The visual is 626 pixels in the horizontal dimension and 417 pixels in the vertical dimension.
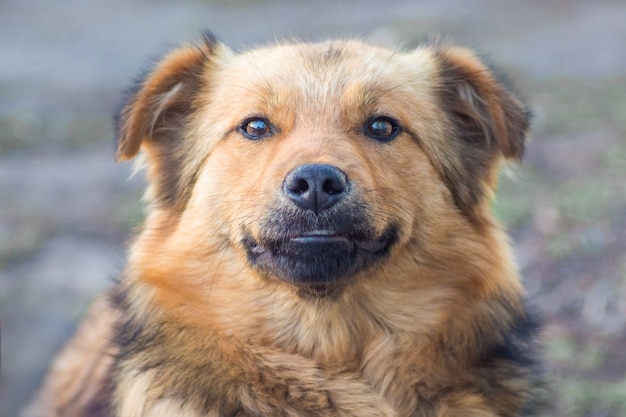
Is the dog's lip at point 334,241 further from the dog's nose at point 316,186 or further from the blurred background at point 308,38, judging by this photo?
the blurred background at point 308,38

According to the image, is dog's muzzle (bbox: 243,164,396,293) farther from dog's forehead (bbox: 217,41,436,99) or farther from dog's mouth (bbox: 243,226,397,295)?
dog's forehead (bbox: 217,41,436,99)

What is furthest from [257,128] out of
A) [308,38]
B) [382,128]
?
[308,38]

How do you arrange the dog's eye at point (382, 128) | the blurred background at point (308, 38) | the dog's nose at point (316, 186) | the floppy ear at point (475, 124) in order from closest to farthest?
the dog's nose at point (316, 186)
the dog's eye at point (382, 128)
the floppy ear at point (475, 124)
the blurred background at point (308, 38)

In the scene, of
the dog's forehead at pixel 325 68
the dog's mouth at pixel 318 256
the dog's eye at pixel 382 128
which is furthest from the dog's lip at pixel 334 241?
the dog's forehead at pixel 325 68

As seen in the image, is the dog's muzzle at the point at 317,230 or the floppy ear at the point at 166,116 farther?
the floppy ear at the point at 166,116

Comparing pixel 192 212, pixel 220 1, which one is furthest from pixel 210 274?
pixel 220 1

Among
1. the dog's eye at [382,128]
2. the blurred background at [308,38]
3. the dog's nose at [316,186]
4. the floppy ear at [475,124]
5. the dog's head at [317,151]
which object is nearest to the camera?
the dog's nose at [316,186]

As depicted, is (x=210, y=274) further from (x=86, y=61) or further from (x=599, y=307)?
(x=86, y=61)

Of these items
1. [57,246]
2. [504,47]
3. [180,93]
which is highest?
[504,47]
